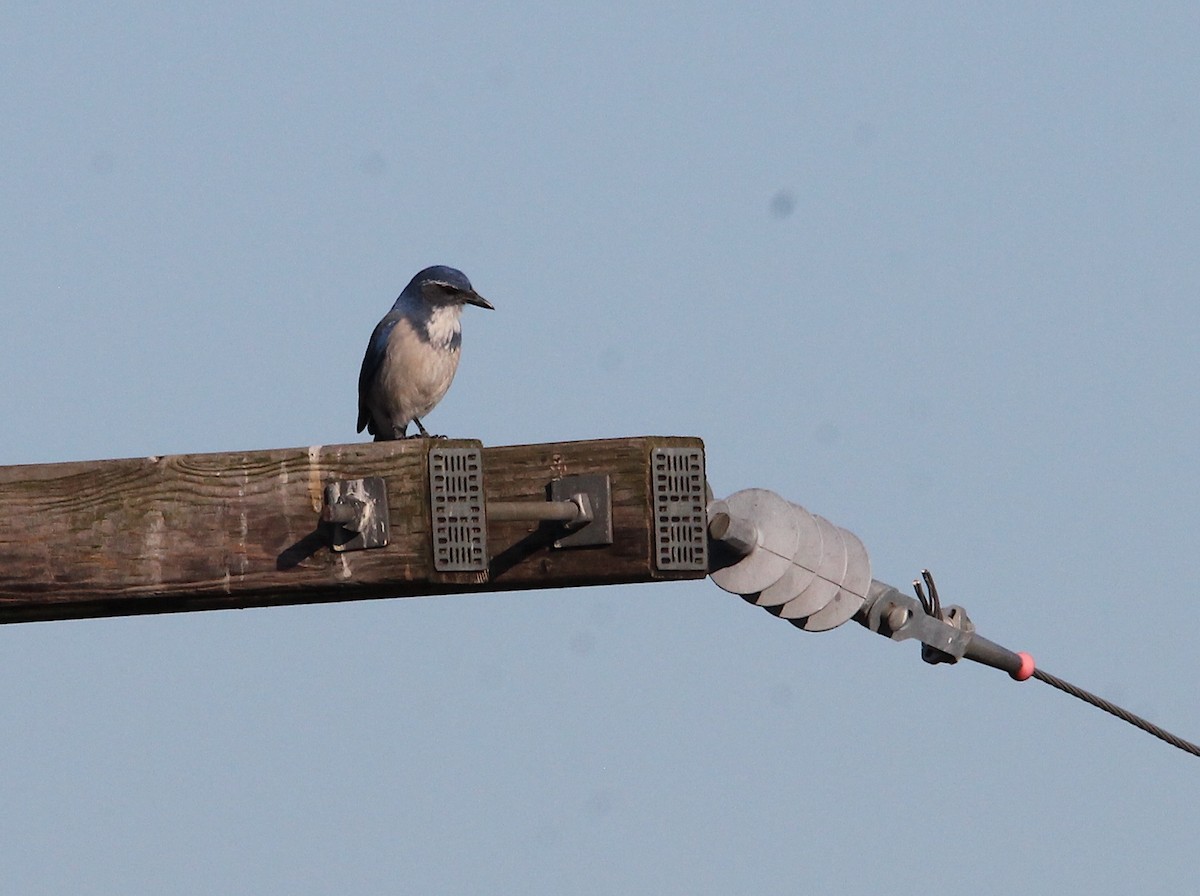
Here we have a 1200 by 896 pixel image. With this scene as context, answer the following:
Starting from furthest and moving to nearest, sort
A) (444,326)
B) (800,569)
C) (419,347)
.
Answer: (444,326) → (419,347) → (800,569)

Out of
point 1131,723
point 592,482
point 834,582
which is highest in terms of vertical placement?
point 592,482

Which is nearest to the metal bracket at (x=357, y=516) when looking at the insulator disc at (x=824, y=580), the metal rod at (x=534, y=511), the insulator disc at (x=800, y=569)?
the metal rod at (x=534, y=511)

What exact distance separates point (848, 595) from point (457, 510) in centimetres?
150

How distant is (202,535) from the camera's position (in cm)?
420

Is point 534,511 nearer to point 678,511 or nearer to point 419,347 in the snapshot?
point 678,511

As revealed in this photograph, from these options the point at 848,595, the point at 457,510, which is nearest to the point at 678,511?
Result: the point at 457,510

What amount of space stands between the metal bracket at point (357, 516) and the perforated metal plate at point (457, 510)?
128mm

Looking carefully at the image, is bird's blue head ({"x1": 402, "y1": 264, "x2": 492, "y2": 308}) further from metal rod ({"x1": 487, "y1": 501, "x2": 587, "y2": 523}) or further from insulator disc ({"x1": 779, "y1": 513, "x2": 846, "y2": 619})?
metal rod ({"x1": 487, "y1": 501, "x2": 587, "y2": 523})

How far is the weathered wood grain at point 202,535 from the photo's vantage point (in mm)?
4141

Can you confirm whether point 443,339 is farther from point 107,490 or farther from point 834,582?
point 107,490

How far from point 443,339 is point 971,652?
4270 mm

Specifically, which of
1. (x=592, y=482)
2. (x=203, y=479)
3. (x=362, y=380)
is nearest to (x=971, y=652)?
(x=592, y=482)

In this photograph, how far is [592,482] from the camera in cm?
441

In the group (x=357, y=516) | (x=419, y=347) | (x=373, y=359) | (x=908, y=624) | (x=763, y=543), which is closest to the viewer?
(x=357, y=516)
